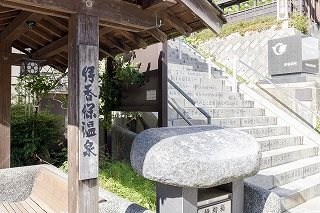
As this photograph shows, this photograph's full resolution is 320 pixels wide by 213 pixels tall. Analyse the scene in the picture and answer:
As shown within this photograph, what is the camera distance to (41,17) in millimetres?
4473

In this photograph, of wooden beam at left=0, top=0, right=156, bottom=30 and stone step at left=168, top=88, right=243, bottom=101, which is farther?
stone step at left=168, top=88, right=243, bottom=101

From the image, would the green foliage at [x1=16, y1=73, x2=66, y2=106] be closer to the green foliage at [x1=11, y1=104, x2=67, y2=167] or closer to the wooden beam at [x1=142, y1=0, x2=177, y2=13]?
the green foliage at [x1=11, y1=104, x2=67, y2=167]

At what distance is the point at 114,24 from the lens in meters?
3.68

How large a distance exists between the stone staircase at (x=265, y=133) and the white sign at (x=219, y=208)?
8.18 feet

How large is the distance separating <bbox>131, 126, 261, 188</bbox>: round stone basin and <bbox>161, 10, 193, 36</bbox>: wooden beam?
1795 millimetres

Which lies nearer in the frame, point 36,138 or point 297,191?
point 297,191

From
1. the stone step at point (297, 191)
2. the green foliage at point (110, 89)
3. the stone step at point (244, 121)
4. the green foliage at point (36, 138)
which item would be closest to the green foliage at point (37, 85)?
the green foliage at point (36, 138)

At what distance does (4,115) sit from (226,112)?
17.2ft

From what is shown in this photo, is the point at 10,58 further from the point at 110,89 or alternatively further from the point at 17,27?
the point at 110,89

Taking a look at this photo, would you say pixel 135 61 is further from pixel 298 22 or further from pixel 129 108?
pixel 298 22

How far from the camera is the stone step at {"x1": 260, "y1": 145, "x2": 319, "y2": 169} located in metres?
6.25

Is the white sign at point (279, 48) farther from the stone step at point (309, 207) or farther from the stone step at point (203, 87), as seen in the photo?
the stone step at point (309, 207)

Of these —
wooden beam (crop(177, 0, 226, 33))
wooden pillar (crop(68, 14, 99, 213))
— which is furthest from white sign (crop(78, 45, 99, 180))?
wooden beam (crop(177, 0, 226, 33))

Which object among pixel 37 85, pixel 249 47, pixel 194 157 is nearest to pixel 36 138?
pixel 37 85
